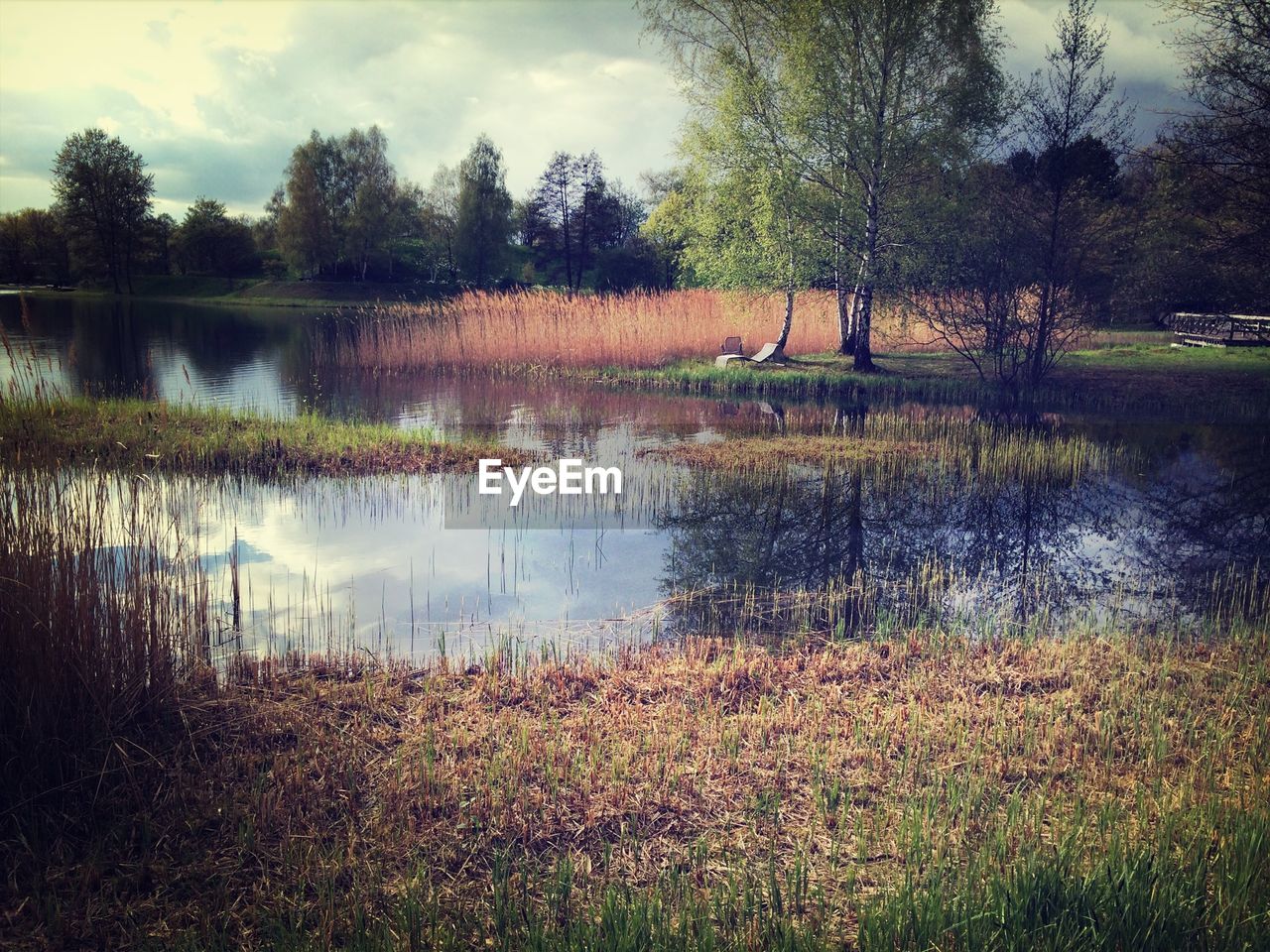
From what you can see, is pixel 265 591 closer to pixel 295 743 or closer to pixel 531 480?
pixel 295 743

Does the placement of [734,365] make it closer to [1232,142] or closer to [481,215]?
[1232,142]

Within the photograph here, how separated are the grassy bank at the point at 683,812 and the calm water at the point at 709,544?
1438 millimetres

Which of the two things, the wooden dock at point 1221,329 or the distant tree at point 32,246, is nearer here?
the wooden dock at point 1221,329

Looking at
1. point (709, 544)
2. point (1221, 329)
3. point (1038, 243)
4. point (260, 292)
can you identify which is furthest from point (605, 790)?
point (260, 292)

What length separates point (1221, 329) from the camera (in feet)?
104

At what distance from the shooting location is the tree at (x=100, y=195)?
176 feet

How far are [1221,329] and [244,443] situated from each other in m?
34.3

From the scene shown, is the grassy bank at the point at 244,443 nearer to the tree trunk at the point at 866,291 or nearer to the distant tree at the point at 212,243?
the tree trunk at the point at 866,291

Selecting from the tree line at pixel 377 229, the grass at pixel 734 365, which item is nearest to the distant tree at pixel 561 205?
the tree line at pixel 377 229

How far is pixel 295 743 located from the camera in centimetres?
515

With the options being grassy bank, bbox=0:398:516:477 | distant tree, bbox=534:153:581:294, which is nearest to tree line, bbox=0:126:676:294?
distant tree, bbox=534:153:581:294

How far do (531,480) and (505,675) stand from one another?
676cm

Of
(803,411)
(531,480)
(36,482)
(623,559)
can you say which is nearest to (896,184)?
(803,411)

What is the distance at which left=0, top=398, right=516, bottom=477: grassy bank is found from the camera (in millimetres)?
12941
